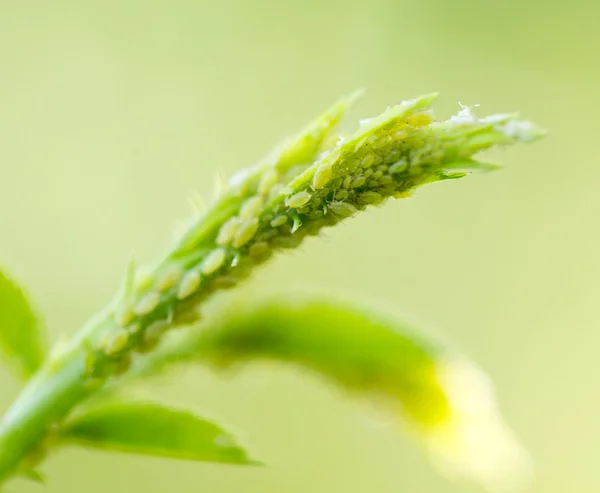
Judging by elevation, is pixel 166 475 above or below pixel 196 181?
below

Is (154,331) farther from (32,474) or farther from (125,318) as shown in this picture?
(32,474)

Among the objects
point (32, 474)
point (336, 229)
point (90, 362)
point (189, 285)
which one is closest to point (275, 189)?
point (189, 285)

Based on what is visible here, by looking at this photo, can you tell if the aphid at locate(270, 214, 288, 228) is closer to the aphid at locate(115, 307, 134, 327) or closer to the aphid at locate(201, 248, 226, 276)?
the aphid at locate(201, 248, 226, 276)

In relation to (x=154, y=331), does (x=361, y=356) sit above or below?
above

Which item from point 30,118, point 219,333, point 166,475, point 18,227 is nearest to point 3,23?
point 30,118

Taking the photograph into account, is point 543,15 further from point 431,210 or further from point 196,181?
point 196,181

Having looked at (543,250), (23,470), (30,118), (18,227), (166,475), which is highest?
(543,250)

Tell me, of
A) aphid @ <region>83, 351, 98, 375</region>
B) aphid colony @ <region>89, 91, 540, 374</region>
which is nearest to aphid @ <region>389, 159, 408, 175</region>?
aphid colony @ <region>89, 91, 540, 374</region>

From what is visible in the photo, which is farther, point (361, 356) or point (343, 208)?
point (361, 356)
